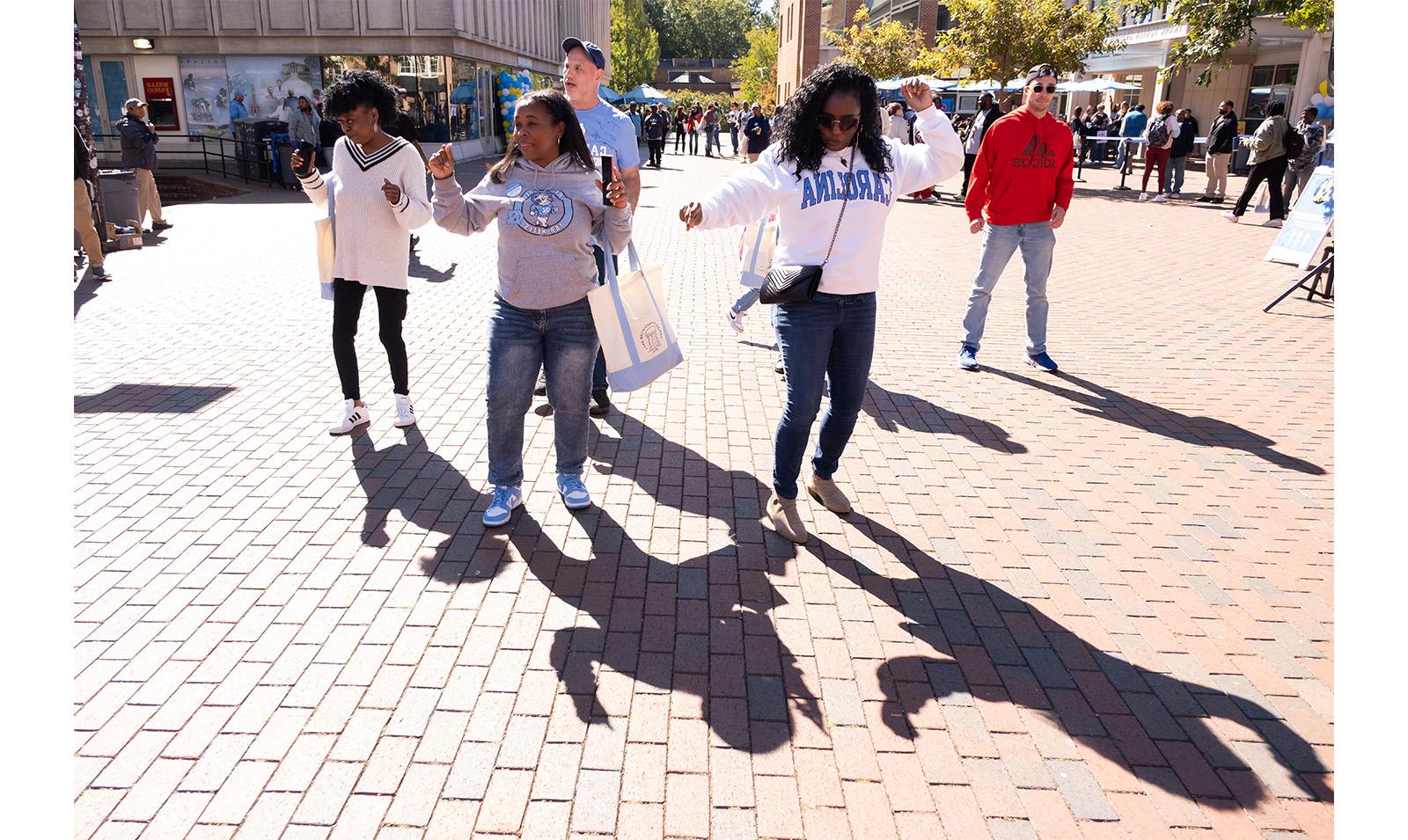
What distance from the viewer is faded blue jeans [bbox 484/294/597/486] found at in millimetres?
4008

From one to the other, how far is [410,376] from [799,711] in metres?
4.44

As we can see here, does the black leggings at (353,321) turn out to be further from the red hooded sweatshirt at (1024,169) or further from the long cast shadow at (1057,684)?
the red hooded sweatshirt at (1024,169)

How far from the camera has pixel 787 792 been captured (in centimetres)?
266

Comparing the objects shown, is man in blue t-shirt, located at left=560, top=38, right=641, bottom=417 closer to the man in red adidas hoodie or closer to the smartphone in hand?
the smartphone in hand

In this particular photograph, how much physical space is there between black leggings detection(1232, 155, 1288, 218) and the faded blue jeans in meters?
15.0

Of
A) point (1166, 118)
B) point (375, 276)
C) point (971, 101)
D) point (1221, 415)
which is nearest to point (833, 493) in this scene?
point (375, 276)

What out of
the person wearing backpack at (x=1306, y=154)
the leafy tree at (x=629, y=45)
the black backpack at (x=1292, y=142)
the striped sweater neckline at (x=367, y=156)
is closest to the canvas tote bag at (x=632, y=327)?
the striped sweater neckline at (x=367, y=156)

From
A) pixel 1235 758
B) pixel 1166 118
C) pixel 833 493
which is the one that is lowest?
pixel 1235 758

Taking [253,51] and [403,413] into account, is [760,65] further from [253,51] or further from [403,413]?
[403,413]

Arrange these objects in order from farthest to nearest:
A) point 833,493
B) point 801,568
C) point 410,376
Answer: point 410,376, point 833,493, point 801,568

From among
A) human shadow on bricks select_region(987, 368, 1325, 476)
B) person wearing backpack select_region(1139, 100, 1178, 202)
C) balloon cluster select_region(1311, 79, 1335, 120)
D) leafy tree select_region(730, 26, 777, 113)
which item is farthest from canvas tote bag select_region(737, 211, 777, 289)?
leafy tree select_region(730, 26, 777, 113)

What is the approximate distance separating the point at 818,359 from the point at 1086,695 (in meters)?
1.65

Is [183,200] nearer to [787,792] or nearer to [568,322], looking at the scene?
[568,322]

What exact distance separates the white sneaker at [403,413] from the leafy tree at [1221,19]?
15597 millimetres
